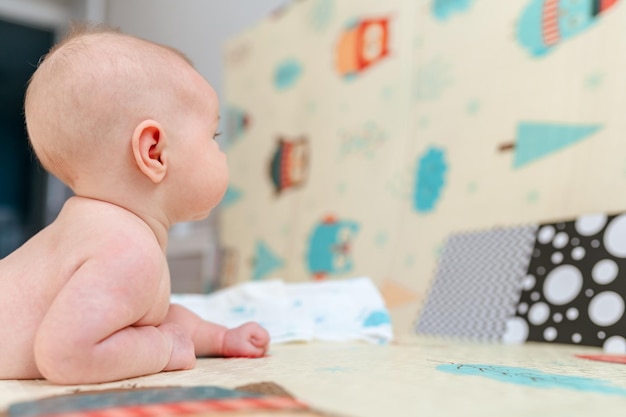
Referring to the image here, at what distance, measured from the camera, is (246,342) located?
31.2 inches

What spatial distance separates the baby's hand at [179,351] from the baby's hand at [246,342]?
0.35 feet

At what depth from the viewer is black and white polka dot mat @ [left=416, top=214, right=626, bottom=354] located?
0.98 m

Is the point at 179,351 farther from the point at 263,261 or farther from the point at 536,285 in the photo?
the point at 263,261

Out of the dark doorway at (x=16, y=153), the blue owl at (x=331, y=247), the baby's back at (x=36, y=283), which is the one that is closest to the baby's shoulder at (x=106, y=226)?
the baby's back at (x=36, y=283)

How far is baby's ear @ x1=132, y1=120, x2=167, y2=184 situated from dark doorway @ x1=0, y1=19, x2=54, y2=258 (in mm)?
3252

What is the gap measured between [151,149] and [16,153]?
12.6ft

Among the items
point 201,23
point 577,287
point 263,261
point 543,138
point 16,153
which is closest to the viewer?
point 577,287

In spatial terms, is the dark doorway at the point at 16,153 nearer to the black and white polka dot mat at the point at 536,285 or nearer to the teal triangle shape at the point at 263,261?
the teal triangle shape at the point at 263,261

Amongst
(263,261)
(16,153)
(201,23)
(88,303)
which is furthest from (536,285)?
(16,153)

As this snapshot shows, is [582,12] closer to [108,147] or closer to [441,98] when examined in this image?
[441,98]

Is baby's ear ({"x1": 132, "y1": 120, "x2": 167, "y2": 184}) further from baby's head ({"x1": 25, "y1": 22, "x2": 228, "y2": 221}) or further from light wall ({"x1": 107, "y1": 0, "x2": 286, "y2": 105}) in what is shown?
light wall ({"x1": 107, "y1": 0, "x2": 286, "y2": 105})

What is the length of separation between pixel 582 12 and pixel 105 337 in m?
0.95

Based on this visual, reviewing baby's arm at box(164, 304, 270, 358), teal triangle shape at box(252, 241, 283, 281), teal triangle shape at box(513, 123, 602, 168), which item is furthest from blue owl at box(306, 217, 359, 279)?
baby's arm at box(164, 304, 270, 358)

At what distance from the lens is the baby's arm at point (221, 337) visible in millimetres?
793
